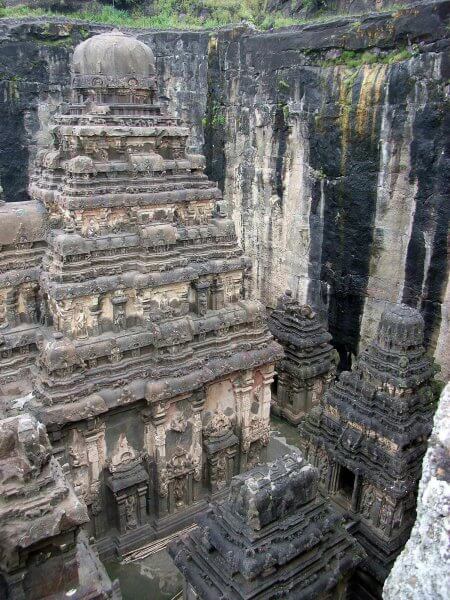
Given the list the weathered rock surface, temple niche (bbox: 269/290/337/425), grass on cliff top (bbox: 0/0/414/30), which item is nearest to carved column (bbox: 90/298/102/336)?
temple niche (bbox: 269/290/337/425)

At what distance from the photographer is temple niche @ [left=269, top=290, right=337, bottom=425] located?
15984mm

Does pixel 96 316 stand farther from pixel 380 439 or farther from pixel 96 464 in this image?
pixel 380 439

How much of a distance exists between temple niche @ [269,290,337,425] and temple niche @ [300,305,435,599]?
4.62m

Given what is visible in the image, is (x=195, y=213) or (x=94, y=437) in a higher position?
(x=195, y=213)

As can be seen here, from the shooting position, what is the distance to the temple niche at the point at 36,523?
6.77m

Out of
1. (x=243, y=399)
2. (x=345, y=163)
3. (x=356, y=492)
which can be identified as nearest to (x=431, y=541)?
(x=356, y=492)

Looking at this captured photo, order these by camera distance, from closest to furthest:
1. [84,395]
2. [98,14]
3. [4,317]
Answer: [84,395] → [4,317] → [98,14]

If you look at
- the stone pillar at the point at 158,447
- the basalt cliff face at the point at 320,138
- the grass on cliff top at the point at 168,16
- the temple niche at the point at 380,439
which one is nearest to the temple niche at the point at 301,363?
the basalt cliff face at the point at 320,138

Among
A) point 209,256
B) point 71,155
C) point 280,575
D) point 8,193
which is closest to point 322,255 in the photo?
point 209,256

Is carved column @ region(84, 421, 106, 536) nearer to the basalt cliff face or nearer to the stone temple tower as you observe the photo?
the stone temple tower

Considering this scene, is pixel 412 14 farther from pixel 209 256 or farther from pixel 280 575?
pixel 280 575

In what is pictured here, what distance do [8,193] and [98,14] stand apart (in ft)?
33.2

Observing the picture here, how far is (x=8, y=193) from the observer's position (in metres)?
21.8

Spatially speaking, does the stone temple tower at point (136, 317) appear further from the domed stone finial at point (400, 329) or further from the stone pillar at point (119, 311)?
the domed stone finial at point (400, 329)
